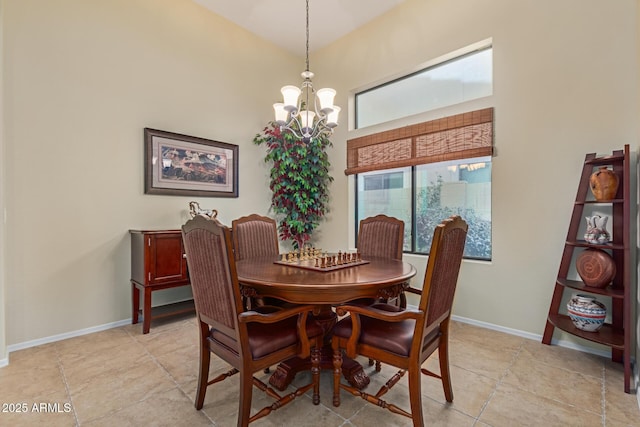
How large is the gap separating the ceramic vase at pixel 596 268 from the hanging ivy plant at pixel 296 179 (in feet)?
9.72

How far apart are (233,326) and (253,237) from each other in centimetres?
146

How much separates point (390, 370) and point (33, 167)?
3.48m

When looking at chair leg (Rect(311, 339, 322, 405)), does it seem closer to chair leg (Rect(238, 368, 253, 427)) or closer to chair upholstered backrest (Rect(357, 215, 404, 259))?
chair leg (Rect(238, 368, 253, 427))

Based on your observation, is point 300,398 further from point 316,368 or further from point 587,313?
point 587,313

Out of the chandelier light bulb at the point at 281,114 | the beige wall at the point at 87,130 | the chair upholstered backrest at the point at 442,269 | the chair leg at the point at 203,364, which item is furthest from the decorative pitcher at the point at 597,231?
the beige wall at the point at 87,130

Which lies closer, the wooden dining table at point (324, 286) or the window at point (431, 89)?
the wooden dining table at point (324, 286)

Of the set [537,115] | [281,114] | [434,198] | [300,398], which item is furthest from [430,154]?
[300,398]

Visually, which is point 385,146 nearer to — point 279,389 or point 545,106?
point 545,106

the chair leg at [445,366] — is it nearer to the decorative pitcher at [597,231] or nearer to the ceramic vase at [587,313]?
the ceramic vase at [587,313]

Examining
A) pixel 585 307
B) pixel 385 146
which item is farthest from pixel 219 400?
pixel 385 146

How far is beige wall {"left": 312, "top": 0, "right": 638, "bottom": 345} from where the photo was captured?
241cm

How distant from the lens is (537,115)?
275 centimetres

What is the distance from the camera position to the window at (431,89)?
3209 millimetres

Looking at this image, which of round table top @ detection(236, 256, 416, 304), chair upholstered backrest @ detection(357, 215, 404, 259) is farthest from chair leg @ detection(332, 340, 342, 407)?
chair upholstered backrest @ detection(357, 215, 404, 259)
